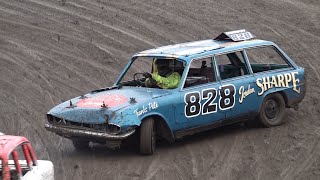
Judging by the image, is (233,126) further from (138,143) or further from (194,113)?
(138,143)

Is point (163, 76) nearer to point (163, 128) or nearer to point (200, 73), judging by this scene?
point (200, 73)

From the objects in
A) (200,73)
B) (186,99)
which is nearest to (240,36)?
(200,73)

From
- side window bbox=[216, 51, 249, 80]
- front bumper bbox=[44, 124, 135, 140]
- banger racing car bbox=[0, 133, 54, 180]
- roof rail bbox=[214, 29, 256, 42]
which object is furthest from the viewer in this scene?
roof rail bbox=[214, 29, 256, 42]

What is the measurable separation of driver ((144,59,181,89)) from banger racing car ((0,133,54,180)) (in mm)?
3027

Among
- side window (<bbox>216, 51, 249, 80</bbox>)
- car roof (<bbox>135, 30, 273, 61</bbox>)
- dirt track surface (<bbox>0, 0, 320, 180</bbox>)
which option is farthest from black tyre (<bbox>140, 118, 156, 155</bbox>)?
side window (<bbox>216, 51, 249, 80</bbox>)

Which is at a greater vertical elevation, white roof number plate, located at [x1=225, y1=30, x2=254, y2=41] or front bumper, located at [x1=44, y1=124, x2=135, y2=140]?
white roof number plate, located at [x1=225, y1=30, x2=254, y2=41]

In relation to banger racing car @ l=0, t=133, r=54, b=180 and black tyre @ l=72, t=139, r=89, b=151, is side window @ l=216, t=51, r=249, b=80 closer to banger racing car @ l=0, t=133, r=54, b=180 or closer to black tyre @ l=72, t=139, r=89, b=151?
black tyre @ l=72, t=139, r=89, b=151

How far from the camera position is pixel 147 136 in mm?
8688

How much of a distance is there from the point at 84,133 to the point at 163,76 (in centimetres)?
172

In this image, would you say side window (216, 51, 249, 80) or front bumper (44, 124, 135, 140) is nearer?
front bumper (44, 124, 135, 140)

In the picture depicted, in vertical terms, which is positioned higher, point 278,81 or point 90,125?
point 278,81

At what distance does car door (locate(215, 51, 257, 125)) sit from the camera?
9555 millimetres

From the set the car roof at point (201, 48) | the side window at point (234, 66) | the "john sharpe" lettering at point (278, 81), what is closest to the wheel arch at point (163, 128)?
the car roof at point (201, 48)

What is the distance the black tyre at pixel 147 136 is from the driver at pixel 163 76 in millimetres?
812
